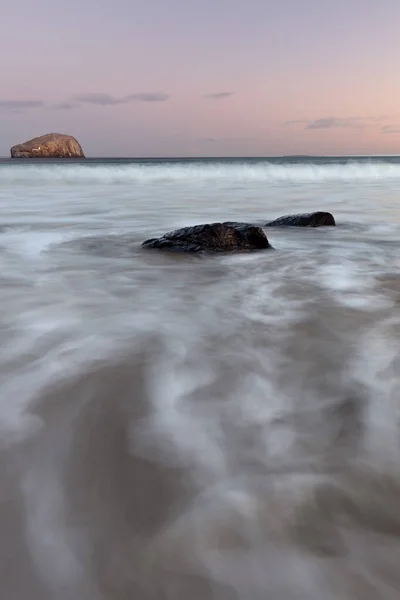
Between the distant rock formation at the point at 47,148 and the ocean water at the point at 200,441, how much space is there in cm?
11303

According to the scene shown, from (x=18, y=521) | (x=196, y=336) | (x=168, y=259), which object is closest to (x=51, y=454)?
(x=18, y=521)

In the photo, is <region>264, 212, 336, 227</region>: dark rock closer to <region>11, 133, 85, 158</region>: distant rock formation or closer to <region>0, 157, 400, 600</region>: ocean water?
<region>0, 157, 400, 600</region>: ocean water

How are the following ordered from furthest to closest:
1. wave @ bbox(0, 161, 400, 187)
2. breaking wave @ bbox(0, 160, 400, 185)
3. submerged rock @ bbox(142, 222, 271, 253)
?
breaking wave @ bbox(0, 160, 400, 185)
wave @ bbox(0, 161, 400, 187)
submerged rock @ bbox(142, 222, 271, 253)

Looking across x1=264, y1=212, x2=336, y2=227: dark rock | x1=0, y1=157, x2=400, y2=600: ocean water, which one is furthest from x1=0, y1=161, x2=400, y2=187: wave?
x1=0, y1=157, x2=400, y2=600: ocean water

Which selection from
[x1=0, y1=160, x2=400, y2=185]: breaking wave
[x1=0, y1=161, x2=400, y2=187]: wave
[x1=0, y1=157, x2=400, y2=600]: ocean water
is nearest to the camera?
[x1=0, y1=157, x2=400, y2=600]: ocean water

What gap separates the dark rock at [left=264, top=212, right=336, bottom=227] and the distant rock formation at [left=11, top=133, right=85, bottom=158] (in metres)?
109

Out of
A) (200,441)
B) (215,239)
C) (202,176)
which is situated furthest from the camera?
(202,176)

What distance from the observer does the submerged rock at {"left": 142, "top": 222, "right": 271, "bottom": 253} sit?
6.23 m

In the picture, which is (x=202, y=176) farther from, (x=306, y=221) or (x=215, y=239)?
(x=215, y=239)

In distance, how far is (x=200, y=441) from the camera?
216 centimetres

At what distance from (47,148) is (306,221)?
11044 cm

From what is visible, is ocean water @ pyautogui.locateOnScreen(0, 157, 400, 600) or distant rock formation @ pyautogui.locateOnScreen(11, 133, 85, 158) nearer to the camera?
ocean water @ pyautogui.locateOnScreen(0, 157, 400, 600)

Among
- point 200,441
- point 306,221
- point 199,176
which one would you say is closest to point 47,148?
point 199,176

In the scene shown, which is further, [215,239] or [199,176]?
[199,176]
